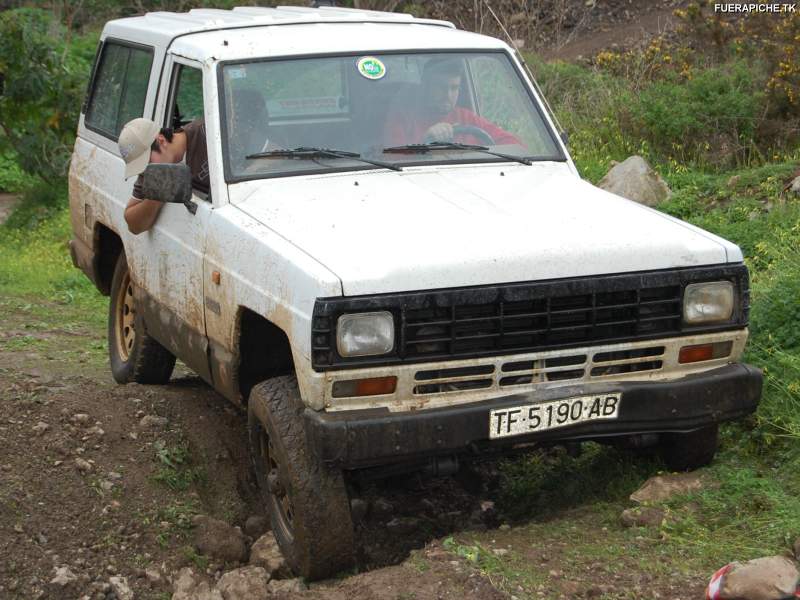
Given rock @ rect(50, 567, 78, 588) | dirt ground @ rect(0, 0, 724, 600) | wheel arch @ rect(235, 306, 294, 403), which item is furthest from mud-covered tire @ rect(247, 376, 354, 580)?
rock @ rect(50, 567, 78, 588)

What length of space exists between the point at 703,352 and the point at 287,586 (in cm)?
175

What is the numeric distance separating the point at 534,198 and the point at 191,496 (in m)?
1.97

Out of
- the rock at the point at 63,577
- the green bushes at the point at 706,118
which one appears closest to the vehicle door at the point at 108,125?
the rock at the point at 63,577

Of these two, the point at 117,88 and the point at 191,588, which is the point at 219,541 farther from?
the point at 117,88

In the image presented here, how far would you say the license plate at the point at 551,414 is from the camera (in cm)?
410

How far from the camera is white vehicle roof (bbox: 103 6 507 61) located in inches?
209

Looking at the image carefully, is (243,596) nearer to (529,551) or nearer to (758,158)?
(529,551)

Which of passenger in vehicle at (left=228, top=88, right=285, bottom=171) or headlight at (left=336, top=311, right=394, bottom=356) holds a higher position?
passenger in vehicle at (left=228, top=88, right=285, bottom=171)

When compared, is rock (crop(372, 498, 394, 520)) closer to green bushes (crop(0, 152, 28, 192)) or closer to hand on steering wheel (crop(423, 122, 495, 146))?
hand on steering wheel (crop(423, 122, 495, 146))

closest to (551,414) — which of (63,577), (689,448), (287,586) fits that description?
(689,448)

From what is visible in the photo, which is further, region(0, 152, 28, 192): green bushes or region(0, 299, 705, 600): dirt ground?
region(0, 152, 28, 192): green bushes

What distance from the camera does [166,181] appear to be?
4.89 meters

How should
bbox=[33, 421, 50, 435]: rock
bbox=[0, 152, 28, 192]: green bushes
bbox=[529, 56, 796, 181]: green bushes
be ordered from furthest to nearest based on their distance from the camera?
bbox=[0, 152, 28, 192]: green bushes
bbox=[529, 56, 796, 181]: green bushes
bbox=[33, 421, 50, 435]: rock

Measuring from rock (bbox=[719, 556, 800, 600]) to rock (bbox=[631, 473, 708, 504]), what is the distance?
99 cm
